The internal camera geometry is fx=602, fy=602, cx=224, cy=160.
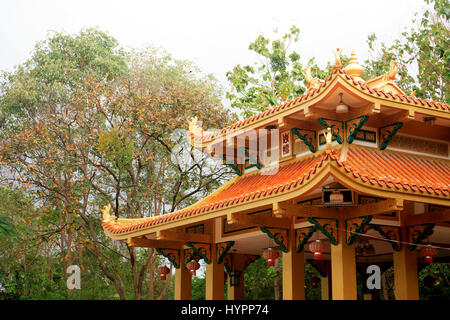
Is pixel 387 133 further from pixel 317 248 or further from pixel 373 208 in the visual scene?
pixel 317 248

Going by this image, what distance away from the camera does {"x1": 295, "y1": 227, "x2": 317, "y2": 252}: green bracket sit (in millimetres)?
9070

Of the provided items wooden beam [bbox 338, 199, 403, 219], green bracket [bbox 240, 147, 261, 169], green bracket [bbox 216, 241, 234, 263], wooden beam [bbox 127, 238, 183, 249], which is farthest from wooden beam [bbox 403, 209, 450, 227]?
wooden beam [bbox 127, 238, 183, 249]

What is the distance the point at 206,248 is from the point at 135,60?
13.1m

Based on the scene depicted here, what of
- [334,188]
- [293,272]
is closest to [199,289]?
[293,272]

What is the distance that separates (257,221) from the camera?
9.11 m

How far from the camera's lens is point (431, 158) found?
32.5ft

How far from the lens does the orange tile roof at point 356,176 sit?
7648 millimetres

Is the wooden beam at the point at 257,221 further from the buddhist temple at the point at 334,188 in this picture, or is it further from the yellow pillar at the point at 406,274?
the yellow pillar at the point at 406,274

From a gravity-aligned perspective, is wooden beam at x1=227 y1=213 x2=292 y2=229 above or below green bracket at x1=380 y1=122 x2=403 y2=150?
below

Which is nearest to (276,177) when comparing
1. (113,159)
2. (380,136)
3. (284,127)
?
(284,127)

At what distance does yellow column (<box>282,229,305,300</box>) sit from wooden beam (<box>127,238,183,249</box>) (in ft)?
10.8

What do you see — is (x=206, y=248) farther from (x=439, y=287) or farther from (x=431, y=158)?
(x=439, y=287)

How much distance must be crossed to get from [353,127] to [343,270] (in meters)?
2.17

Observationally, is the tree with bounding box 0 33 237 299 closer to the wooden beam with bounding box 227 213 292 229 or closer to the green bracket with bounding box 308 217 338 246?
the wooden beam with bounding box 227 213 292 229
